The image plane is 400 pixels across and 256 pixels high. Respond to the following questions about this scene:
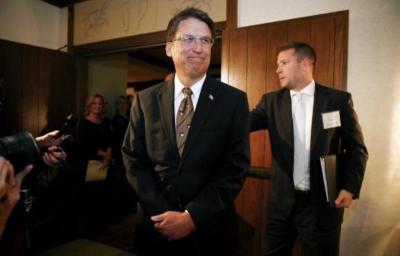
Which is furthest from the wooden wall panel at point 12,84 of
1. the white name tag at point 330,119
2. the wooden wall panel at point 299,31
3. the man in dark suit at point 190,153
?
the white name tag at point 330,119

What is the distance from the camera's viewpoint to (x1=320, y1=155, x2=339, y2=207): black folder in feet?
4.89

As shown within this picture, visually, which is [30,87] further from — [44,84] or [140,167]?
[140,167]

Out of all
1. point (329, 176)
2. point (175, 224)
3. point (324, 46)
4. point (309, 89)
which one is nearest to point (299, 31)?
point (324, 46)

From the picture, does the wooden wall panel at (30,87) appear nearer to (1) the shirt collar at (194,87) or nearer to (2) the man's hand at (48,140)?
(2) the man's hand at (48,140)

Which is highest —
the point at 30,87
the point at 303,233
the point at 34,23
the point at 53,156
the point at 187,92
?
the point at 34,23

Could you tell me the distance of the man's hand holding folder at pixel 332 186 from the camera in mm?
1493

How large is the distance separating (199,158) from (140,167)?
9.9 inches

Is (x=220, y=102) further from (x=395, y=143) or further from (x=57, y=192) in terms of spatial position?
(x=57, y=192)

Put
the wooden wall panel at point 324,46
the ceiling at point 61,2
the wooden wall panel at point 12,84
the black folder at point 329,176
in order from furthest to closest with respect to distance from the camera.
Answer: the ceiling at point 61,2 < the wooden wall panel at point 12,84 < the wooden wall panel at point 324,46 < the black folder at point 329,176

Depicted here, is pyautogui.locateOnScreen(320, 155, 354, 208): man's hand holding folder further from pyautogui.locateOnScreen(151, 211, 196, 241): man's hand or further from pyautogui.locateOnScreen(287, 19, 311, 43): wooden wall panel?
pyautogui.locateOnScreen(287, 19, 311, 43): wooden wall panel

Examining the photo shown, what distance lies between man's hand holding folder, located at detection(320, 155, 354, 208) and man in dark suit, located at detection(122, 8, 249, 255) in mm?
538

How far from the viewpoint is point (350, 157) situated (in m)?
1.59

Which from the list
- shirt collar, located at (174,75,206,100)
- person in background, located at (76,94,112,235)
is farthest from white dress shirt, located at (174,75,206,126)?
person in background, located at (76,94,112,235)

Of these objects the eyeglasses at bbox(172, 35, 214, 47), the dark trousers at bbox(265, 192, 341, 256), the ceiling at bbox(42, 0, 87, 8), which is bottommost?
the dark trousers at bbox(265, 192, 341, 256)
